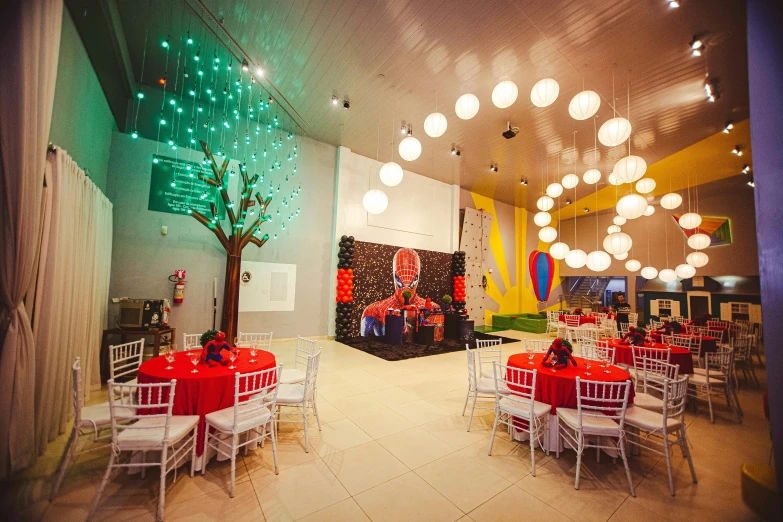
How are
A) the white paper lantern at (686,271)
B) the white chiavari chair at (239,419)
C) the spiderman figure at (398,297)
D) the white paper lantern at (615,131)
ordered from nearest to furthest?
the white chiavari chair at (239,419)
the white paper lantern at (615,131)
the white paper lantern at (686,271)
the spiderman figure at (398,297)

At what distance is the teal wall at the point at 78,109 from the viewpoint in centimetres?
313

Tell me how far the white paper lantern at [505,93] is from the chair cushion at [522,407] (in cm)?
295

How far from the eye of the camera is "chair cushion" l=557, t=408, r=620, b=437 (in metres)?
2.38

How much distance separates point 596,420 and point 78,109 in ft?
20.5

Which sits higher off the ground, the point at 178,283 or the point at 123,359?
the point at 178,283

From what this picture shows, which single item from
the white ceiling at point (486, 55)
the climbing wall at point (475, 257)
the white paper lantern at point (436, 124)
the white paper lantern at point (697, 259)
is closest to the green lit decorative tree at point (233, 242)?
the white ceiling at point (486, 55)

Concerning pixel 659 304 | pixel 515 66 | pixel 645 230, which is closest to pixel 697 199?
pixel 645 230

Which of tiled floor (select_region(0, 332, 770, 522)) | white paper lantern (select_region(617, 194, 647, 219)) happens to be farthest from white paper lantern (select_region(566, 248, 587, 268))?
tiled floor (select_region(0, 332, 770, 522))

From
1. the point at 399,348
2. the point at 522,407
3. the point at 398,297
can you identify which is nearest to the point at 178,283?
the point at 399,348

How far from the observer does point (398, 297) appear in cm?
882

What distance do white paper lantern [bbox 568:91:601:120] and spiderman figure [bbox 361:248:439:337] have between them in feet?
19.6

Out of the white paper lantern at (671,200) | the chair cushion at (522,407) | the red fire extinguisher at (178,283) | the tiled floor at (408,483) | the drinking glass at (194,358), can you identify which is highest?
the white paper lantern at (671,200)

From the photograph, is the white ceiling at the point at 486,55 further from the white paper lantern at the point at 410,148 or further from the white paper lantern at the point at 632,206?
the white paper lantern at the point at 632,206

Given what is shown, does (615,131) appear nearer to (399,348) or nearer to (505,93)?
(505,93)
